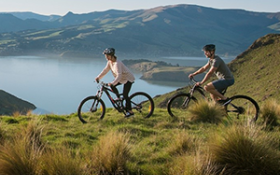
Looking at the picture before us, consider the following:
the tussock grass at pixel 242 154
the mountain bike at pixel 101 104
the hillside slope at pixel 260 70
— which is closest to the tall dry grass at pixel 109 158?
the tussock grass at pixel 242 154

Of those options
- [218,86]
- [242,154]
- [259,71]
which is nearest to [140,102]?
[218,86]

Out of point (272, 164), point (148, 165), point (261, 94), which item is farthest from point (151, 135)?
point (261, 94)

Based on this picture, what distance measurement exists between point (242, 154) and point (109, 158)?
2.03 m

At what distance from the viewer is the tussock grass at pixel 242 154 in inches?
171

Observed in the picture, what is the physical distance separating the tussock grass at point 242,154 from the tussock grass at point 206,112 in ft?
9.82

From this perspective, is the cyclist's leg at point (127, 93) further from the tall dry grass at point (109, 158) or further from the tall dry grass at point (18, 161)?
the tall dry grass at point (18, 161)

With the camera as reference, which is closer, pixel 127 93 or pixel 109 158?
pixel 109 158

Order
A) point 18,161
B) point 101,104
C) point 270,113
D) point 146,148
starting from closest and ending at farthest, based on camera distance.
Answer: point 18,161, point 146,148, point 270,113, point 101,104

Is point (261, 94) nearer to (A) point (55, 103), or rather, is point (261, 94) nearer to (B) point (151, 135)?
(B) point (151, 135)

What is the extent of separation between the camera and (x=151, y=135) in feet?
21.4

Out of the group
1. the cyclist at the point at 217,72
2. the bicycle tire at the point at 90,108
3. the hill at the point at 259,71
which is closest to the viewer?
the cyclist at the point at 217,72

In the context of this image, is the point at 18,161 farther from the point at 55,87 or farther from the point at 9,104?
the point at 55,87

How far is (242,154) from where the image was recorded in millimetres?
4461

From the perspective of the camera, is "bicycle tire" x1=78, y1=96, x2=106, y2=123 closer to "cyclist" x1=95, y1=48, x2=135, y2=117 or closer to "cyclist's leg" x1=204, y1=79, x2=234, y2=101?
"cyclist" x1=95, y1=48, x2=135, y2=117
